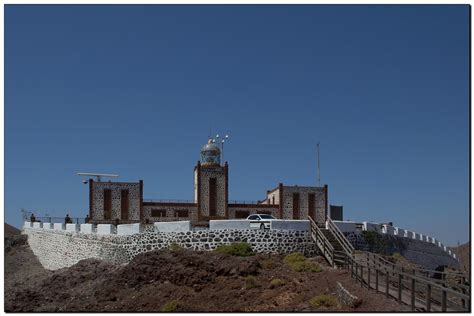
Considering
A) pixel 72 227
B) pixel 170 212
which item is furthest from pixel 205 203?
pixel 72 227

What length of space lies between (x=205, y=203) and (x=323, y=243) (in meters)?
13.6

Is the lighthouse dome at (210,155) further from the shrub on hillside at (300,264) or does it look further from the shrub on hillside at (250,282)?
the shrub on hillside at (250,282)

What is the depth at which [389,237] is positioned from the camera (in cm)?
3350

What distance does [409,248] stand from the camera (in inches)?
1414

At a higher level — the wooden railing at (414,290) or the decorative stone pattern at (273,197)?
the decorative stone pattern at (273,197)

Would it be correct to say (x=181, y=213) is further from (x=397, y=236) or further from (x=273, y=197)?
(x=397, y=236)

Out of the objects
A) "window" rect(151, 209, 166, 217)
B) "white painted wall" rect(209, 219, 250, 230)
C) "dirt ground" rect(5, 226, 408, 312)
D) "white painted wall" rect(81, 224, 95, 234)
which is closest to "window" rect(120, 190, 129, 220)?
"window" rect(151, 209, 166, 217)

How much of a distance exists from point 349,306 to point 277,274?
5998 millimetres

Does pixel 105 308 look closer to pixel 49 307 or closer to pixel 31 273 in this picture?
pixel 49 307

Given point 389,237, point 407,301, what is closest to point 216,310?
point 407,301

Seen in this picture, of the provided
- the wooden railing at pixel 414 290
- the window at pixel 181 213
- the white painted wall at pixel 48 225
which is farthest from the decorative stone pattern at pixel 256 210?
the wooden railing at pixel 414 290

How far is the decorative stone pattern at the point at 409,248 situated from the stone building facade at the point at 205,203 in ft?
21.7

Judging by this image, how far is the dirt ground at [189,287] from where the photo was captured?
834 inches

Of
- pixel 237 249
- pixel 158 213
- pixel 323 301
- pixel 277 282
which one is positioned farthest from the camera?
pixel 158 213
